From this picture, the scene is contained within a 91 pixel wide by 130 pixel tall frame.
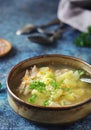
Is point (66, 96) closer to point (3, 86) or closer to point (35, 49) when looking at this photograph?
point (3, 86)

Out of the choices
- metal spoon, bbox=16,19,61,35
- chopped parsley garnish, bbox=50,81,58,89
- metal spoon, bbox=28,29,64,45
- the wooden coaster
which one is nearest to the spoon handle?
metal spoon, bbox=16,19,61,35

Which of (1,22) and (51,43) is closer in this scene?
(51,43)

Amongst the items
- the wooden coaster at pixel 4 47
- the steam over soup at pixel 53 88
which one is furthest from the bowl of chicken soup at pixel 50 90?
the wooden coaster at pixel 4 47

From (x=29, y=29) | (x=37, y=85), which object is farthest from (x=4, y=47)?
(x=37, y=85)

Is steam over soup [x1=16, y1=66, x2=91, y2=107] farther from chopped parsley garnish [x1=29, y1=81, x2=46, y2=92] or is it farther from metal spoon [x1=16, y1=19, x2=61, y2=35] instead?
metal spoon [x1=16, y1=19, x2=61, y2=35]

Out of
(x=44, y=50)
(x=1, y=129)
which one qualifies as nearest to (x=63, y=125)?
(x=1, y=129)

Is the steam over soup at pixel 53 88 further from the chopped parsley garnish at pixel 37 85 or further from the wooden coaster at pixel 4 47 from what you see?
the wooden coaster at pixel 4 47
